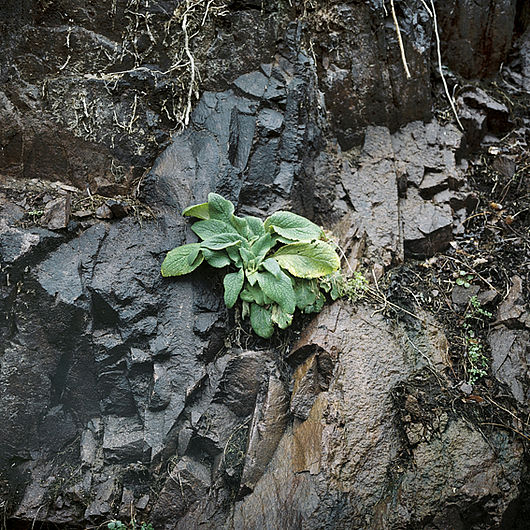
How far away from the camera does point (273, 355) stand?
3100mm

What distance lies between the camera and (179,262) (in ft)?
9.79

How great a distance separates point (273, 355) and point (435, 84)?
2.88 metres

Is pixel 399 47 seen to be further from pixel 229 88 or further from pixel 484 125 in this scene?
pixel 229 88

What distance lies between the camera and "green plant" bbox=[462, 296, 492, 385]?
3021 mm

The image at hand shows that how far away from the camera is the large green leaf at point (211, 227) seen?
312 centimetres

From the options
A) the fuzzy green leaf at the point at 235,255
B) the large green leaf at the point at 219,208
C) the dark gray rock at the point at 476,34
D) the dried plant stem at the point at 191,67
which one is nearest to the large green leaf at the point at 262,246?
the fuzzy green leaf at the point at 235,255

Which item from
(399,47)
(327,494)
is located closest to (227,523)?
(327,494)

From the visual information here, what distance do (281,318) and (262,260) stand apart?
401 millimetres

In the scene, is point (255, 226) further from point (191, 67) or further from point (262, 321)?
point (191, 67)

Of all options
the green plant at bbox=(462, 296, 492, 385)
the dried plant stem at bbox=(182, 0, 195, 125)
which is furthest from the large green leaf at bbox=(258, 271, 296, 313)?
the dried plant stem at bbox=(182, 0, 195, 125)

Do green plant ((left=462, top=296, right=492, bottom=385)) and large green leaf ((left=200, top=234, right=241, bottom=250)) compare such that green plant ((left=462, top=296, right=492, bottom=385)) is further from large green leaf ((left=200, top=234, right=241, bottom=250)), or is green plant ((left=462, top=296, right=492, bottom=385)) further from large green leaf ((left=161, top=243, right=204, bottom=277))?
large green leaf ((left=161, top=243, right=204, bottom=277))

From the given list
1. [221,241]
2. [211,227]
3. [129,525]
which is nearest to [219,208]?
[211,227]

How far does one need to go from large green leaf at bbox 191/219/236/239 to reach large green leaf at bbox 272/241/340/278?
1.26 ft

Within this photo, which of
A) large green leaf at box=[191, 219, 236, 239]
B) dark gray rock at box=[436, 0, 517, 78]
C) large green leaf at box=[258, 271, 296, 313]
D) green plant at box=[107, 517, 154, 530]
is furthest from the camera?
dark gray rock at box=[436, 0, 517, 78]
